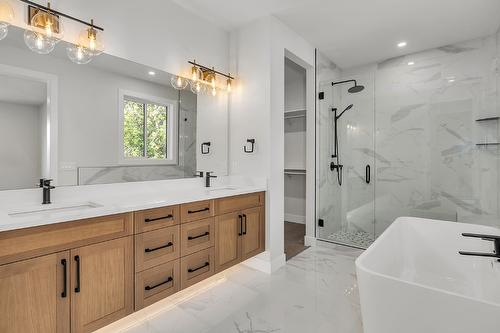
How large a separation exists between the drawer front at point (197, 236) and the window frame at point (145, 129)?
29.3 inches

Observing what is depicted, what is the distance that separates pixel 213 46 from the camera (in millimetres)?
2936

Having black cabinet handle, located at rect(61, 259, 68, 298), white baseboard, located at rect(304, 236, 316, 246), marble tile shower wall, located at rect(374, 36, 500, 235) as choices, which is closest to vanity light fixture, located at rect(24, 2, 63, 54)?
black cabinet handle, located at rect(61, 259, 68, 298)

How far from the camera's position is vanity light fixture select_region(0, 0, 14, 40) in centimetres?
160

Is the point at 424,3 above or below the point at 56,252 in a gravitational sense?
above

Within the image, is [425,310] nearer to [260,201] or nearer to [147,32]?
[260,201]

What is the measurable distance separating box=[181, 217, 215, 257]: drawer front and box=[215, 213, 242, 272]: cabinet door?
75 mm

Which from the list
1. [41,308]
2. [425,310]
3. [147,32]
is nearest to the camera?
[425,310]

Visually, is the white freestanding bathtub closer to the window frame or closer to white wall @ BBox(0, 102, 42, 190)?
the window frame

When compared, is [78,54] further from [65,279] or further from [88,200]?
[65,279]

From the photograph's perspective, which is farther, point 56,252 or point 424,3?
point 424,3

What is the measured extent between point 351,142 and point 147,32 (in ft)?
9.87

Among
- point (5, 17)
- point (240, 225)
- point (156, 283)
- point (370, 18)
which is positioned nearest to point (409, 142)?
point (370, 18)

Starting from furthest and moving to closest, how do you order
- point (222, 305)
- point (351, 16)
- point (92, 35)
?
point (351, 16) → point (222, 305) → point (92, 35)

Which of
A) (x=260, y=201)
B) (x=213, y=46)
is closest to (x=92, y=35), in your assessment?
(x=213, y=46)
